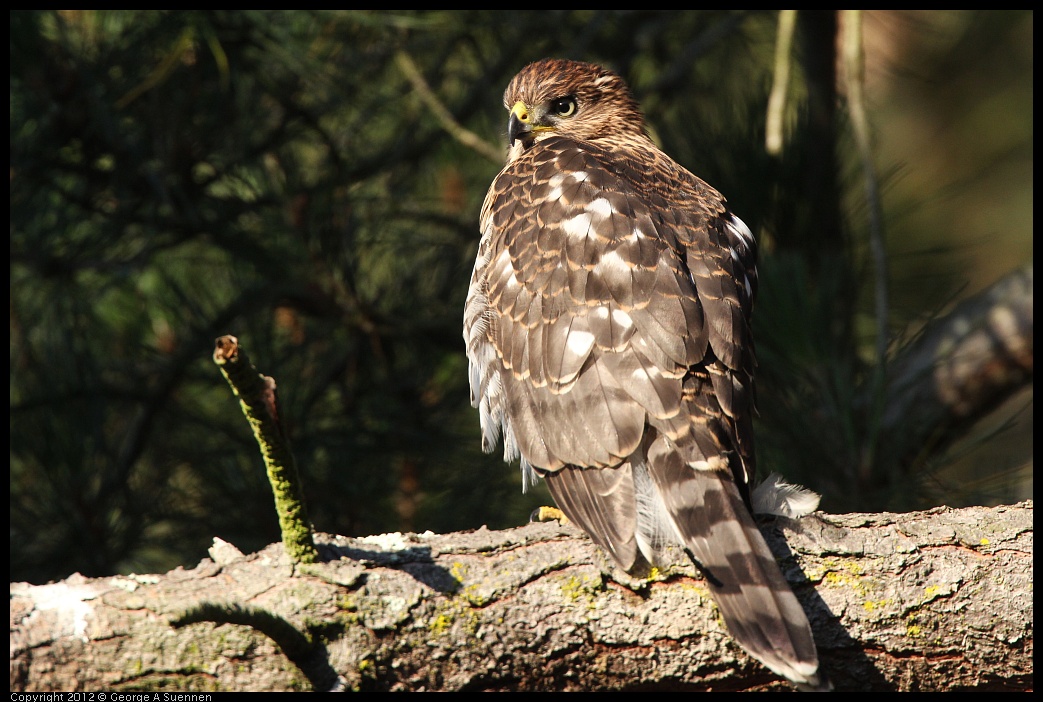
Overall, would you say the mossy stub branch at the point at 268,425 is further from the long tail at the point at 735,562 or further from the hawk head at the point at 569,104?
the hawk head at the point at 569,104

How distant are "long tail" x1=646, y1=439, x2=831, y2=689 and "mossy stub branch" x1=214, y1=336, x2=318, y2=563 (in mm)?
948

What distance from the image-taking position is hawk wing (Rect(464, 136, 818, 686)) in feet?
7.68

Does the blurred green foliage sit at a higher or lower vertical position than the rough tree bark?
higher

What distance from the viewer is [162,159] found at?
386 cm

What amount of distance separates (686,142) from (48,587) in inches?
118

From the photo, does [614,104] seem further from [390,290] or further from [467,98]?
[390,290]

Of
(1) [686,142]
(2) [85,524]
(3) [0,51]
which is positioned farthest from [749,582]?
(3) [0,51]

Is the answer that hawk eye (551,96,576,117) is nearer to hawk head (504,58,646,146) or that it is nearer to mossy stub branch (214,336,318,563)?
hawk head (504,58,646,146)

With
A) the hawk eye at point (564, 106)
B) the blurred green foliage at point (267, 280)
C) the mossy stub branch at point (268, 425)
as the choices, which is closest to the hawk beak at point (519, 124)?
the hawk eye at point (564, 106)

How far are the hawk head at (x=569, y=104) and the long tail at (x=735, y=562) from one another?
6.02ft

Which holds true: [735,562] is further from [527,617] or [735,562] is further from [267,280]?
[267,280]

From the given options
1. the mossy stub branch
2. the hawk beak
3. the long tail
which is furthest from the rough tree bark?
the hawk beak

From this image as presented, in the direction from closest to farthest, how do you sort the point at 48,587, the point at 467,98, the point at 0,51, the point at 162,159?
the point at 48,587 → the point at 0,51 → the point at 162,159 → the point at 467,98

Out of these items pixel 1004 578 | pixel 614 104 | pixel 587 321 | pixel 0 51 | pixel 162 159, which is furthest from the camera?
pixel 614 104
